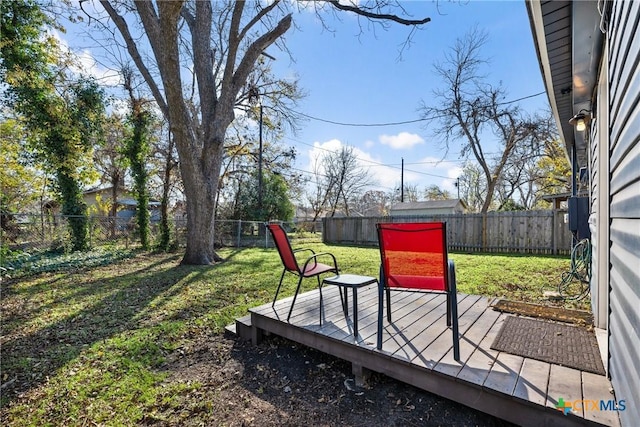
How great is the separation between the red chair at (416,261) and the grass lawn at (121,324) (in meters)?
1.55

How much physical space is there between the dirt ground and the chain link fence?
5.52 meters

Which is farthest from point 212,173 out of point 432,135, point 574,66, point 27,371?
point 432,135

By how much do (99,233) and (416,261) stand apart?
9725 mm

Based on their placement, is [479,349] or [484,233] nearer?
[479,349]

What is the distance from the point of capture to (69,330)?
122 inches

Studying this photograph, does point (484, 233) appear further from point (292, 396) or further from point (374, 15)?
point (292, 396)

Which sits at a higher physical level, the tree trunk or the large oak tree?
the large oak tree

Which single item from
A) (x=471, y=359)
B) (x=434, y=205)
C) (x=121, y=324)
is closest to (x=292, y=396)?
(x=471, y=359)

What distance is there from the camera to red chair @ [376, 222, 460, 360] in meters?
1.86

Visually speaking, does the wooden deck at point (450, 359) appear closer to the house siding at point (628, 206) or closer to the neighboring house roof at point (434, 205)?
the house siding at point (628, 206)

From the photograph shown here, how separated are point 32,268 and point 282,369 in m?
6.52

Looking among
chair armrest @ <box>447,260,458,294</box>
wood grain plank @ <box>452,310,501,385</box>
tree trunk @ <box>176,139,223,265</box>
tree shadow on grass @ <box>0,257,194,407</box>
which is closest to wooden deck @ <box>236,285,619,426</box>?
wood grain plank @ <box>452,310,501,385</box>

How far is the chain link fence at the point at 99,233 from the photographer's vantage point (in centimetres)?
659

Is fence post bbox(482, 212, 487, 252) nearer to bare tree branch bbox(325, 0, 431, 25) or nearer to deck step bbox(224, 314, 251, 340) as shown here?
bare tree branch bbox(325, 0, 431, 25)
